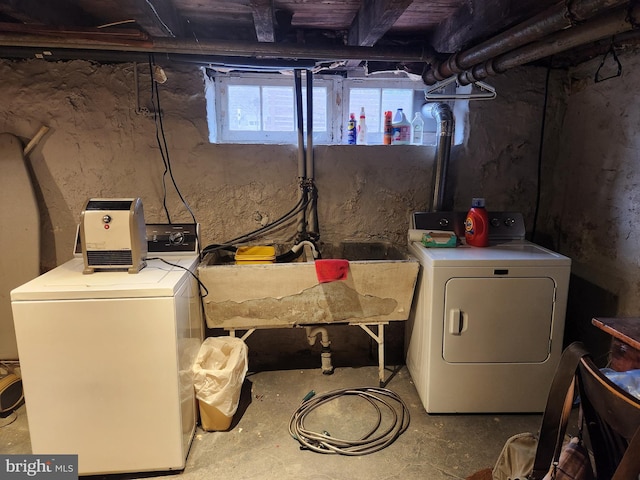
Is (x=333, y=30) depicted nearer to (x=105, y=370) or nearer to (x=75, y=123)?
(x=75, y=123)

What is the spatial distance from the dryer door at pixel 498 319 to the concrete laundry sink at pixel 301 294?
0.29 m

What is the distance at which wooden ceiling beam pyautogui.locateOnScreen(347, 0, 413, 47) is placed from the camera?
1578mm

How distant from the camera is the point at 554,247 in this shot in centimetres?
268

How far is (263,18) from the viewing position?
178 cm

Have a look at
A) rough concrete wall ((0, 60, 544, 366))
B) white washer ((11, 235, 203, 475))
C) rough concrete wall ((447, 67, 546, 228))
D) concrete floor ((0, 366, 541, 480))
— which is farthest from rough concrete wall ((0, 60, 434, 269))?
concrete floor ((0, 366, 541, 480))

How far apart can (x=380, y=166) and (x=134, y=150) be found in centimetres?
153

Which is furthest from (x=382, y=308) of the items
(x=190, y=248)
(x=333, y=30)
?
(x=333, y=30)

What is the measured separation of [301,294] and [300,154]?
2.95ft

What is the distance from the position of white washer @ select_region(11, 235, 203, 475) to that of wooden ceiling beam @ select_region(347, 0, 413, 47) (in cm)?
143

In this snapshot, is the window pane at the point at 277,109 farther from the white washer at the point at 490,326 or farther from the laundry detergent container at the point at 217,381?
the laundry detergent container at the point at 217,381

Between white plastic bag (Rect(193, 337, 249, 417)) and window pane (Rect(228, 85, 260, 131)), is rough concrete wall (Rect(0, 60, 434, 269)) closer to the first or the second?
window pane (Rect(228, 85, 260, 131))

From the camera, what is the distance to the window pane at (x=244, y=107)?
2.84 metres

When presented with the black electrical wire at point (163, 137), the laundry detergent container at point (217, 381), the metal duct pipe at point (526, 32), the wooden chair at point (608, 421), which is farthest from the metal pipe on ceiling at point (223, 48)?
the wooden chair at point (608, 421)

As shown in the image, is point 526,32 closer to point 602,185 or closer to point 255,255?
point 602,185
